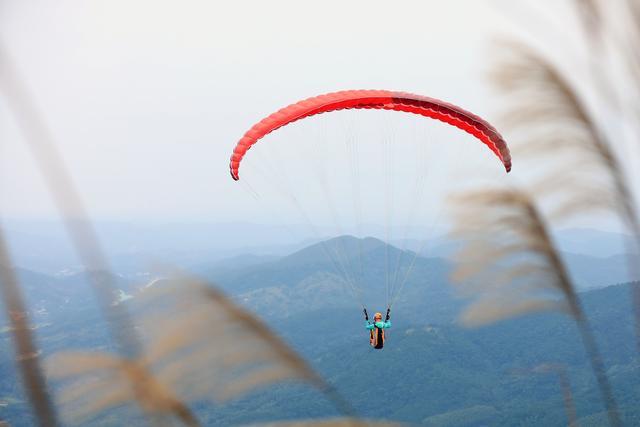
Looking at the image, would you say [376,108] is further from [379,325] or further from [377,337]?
[377,337]

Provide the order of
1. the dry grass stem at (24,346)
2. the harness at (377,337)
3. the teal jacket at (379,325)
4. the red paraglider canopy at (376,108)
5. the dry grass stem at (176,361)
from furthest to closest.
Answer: the harness at (377,337) < the teal jacket at (379,325) < the red paraglider canopy at (376,108) < the dry grass stem at (24,346) < the dry grass stem at (176,361)

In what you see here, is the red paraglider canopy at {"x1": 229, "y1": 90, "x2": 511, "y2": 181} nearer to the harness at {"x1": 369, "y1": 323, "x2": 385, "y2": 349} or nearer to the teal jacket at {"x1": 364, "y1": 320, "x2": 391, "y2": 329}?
the teal jacket at {"x1": 364, "y1": 320, "x2": 391, "y2": 329}

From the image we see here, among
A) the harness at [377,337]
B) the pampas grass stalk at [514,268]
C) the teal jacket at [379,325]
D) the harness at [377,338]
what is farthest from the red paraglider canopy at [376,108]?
the pampas grass stalk at [514,268]

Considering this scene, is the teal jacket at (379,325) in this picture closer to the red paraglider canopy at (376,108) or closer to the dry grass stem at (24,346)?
the red paraglider canopy at (376,108)

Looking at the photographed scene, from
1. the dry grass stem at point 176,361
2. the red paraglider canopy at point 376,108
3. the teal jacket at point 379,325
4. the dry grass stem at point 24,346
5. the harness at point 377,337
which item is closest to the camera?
the dry grass stem at point 176,361

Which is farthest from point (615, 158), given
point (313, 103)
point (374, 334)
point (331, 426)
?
point (374, 334)

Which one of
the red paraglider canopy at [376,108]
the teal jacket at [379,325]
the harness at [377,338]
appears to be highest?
the red paraglider canopy at [376,108]

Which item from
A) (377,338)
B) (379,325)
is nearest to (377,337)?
(377,338)

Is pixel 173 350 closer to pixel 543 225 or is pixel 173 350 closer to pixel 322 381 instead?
pixel 322 381
